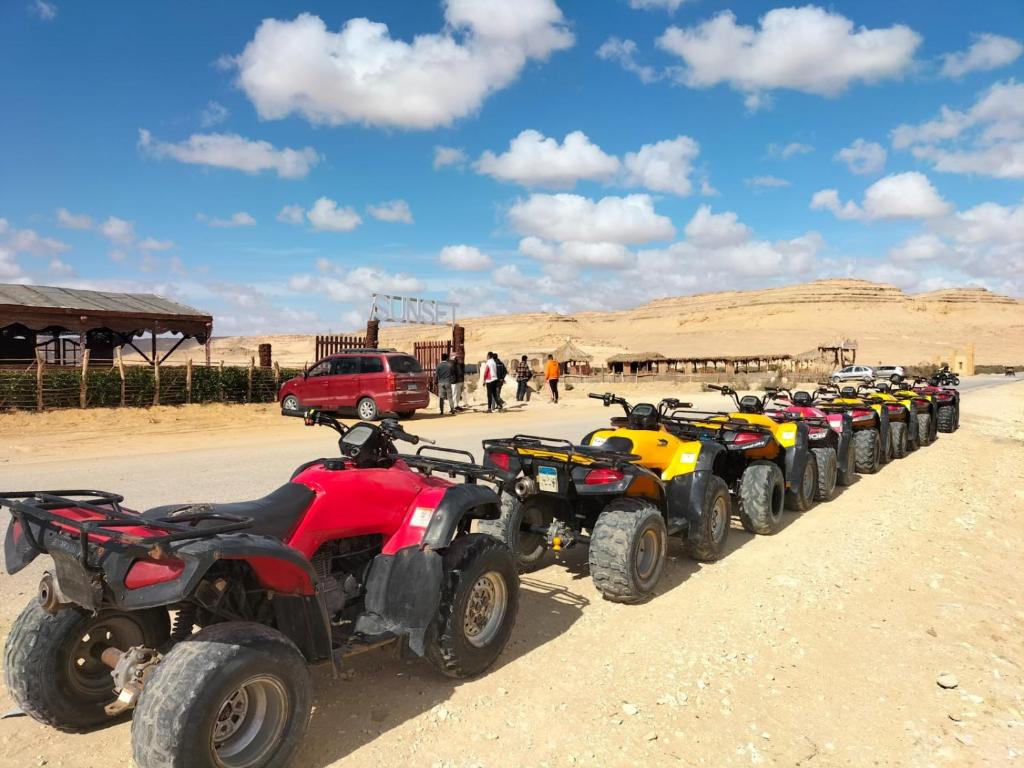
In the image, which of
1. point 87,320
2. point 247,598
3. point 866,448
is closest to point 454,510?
point 247,598

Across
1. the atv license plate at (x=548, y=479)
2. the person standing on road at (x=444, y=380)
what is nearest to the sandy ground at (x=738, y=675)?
the atv license plate at (x=548, y=479)

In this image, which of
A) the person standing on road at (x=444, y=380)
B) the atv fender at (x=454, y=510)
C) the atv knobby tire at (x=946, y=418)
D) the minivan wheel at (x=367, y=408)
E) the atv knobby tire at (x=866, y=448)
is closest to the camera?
the atv fender at (x=454, y=510)

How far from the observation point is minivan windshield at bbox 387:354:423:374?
17953 mm

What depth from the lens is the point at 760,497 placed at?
7.09 metres

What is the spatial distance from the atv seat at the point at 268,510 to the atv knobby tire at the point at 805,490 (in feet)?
20.6

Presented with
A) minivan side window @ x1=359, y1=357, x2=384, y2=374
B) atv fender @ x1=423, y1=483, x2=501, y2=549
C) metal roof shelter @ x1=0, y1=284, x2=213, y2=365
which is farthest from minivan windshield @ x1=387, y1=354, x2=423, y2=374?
atv fender @ x1=423, y1=483, x2=501, y2=549

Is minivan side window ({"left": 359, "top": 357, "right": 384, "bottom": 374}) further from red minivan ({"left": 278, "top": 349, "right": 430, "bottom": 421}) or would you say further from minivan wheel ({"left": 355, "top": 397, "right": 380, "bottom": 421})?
minivan wheel ({"left": 355, "top": 397, "right": 380, "bottom": 421})

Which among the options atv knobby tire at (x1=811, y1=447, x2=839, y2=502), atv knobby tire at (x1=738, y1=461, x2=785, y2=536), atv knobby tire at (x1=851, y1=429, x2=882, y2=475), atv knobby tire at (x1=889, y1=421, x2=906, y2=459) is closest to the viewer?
atv knobby tire at (x1=738, y1=461, x2=785, y2=536)

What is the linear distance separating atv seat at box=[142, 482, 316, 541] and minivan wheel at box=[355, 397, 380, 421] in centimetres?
1489

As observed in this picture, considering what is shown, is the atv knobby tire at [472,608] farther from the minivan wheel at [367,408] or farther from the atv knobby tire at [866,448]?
the minivan wheel at [367,408]

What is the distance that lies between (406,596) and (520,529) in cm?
224

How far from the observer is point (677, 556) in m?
6.41

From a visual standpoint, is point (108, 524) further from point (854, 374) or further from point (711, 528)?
point (854, 374)

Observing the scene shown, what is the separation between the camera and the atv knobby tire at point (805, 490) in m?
8.09
